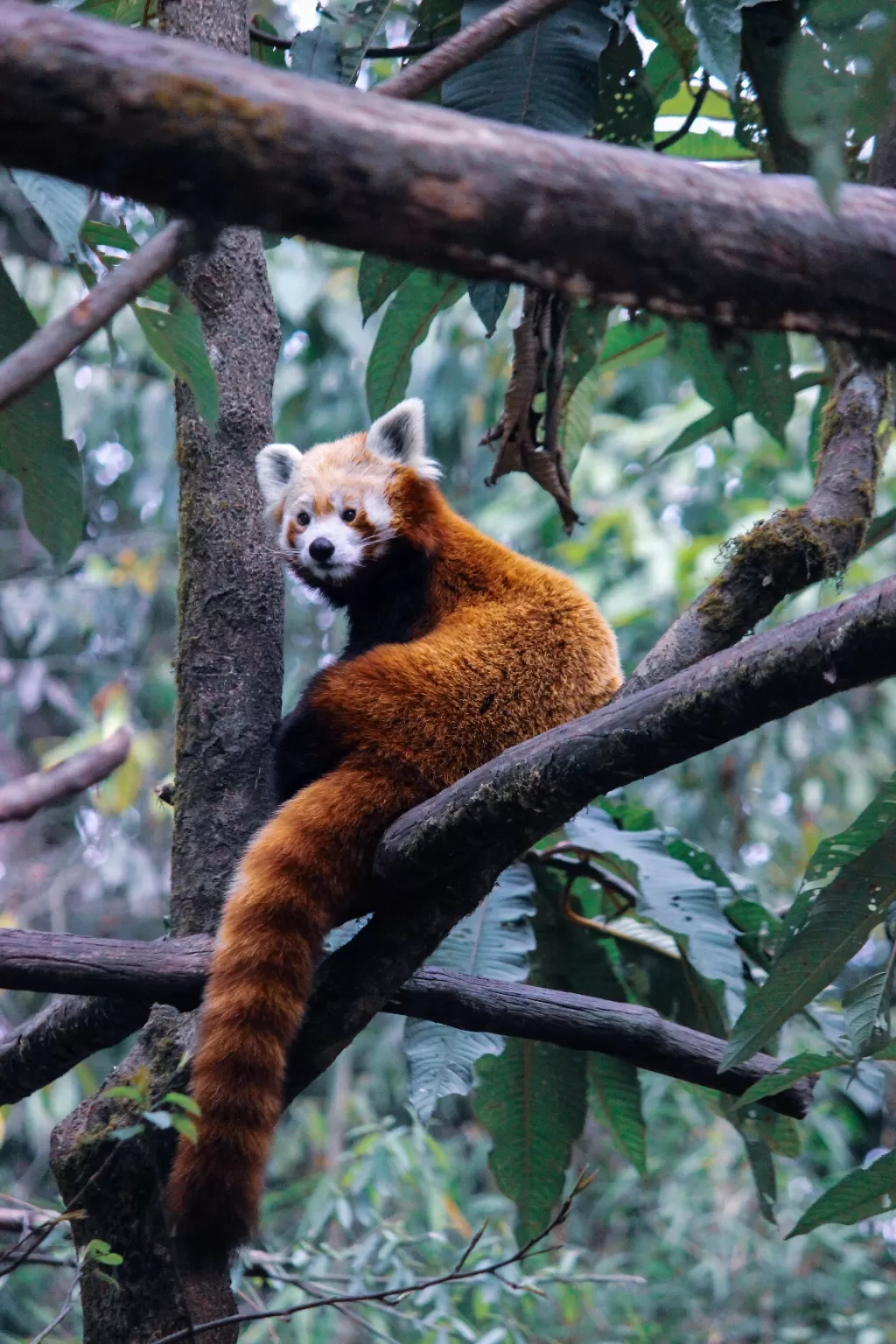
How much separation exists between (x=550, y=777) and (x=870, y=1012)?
0.66 metres

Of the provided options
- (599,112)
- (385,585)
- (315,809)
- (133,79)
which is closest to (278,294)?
(385,585)

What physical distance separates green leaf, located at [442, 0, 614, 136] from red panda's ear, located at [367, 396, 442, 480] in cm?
110

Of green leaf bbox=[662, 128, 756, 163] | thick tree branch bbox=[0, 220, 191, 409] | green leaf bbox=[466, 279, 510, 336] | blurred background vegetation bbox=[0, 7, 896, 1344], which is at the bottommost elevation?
blurred background vegetation bbox=[0, 7, 896, 1344]

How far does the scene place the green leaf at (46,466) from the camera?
1.68 m

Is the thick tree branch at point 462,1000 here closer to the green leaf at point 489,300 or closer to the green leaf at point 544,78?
the green leaf at point 489,300

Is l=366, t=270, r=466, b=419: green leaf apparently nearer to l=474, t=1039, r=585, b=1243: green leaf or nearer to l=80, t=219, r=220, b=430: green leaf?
l=80, t=219, r=220, b=430: green leaf

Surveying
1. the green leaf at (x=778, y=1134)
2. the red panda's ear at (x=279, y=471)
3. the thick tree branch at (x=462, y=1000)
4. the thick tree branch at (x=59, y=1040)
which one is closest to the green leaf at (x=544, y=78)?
Result: the red panda's ear at (x=279, y=471)

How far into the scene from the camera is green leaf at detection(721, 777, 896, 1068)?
1668mm

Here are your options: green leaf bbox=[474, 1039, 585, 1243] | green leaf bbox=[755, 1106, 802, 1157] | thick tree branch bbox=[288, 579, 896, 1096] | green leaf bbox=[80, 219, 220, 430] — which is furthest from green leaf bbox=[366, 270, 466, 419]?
green leaf bbox=[755, 1106, 802, 1157]

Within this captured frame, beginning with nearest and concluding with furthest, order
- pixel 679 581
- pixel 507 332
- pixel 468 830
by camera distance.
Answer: pixel 468 830 < pixel 679 581 < pixel 507 332

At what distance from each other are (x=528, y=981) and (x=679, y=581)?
2848 millimetres

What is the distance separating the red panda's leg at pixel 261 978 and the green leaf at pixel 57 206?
0.93 m

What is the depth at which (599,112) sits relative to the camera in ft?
6.90

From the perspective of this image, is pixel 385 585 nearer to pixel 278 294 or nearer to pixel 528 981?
pixel 528 981
